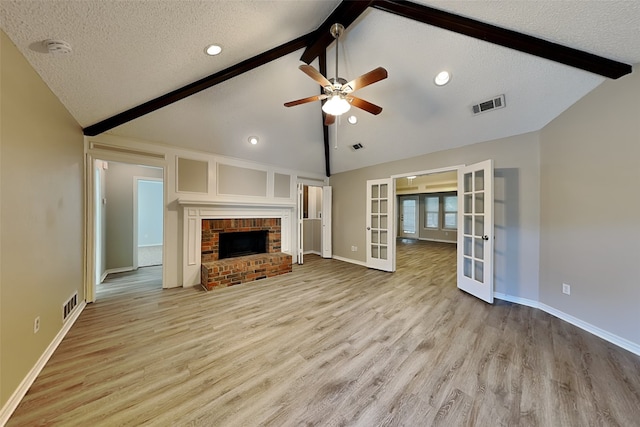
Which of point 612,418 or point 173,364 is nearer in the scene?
point 612,418

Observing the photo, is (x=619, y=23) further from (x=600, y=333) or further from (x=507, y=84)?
(x=600, y=333)

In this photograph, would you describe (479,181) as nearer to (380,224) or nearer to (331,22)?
(380,224)

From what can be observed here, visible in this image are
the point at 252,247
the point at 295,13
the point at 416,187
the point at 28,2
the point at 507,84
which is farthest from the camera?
the point at 416,187

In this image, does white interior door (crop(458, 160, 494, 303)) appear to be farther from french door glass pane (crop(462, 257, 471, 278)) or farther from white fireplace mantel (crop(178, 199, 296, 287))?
white fireplace mantel (crop(178, 199, 296, 287))

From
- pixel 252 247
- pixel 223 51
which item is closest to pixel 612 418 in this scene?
pixel 223 51

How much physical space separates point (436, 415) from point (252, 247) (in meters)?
4.27

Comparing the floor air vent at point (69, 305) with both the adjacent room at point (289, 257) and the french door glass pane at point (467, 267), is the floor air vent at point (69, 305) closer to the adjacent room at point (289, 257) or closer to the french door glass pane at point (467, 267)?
the adjacent room at point (289, 257)

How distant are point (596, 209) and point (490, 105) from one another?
173 centimetres

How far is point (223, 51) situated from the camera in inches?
87.5

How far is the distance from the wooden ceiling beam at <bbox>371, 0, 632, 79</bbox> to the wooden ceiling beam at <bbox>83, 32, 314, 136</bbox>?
3.27 ft

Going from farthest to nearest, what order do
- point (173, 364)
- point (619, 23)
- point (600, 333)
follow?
point (600, 333)
point (173, 364)
point (619, 23)

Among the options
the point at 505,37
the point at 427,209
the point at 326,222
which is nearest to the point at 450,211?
the point at 427,209

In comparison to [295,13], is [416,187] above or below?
below

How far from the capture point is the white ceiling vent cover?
2.90 metres
